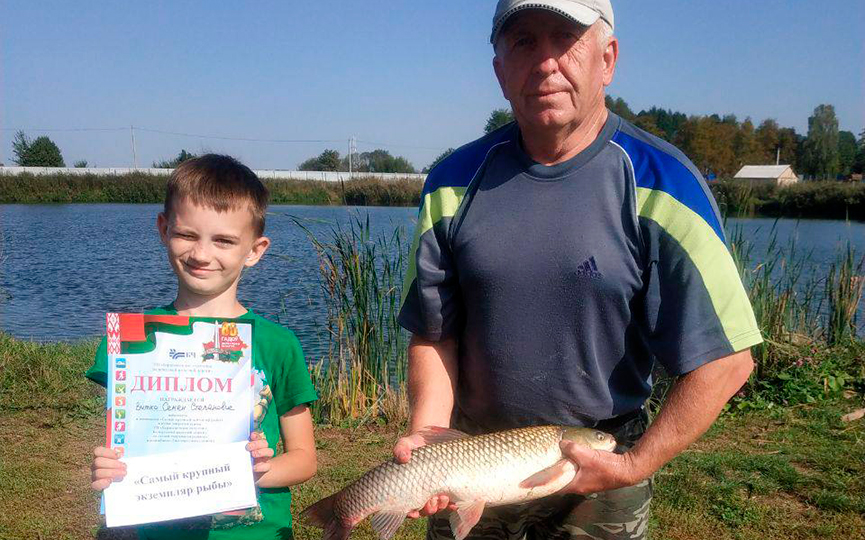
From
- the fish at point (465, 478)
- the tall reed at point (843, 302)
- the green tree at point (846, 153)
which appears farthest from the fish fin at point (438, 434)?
the green tree at point (846, 153)

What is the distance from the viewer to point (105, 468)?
7.12 ft

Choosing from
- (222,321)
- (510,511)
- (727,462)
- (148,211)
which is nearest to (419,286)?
(222,321)

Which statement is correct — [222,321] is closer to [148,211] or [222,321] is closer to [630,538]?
[630,538]

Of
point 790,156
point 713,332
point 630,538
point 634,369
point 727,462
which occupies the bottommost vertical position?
point 727,462

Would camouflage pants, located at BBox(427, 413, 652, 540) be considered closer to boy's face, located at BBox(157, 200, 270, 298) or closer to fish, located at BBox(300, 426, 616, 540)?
fish, located at BBox(300, 426, 616, 540)

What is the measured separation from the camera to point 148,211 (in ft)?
113

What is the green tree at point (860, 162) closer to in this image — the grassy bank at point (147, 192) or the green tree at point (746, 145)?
the green tree at point (746, 145)

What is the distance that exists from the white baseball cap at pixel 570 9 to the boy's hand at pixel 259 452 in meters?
1.59

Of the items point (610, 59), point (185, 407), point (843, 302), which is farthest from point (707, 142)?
point (185, 407)

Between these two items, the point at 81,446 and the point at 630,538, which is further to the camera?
the point at 81,446

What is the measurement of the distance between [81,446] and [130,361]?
14.5 feet

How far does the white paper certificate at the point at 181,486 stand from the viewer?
7.15ft

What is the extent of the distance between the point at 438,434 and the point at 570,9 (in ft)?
4.92

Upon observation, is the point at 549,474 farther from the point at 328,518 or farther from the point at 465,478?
the point at 328,518
